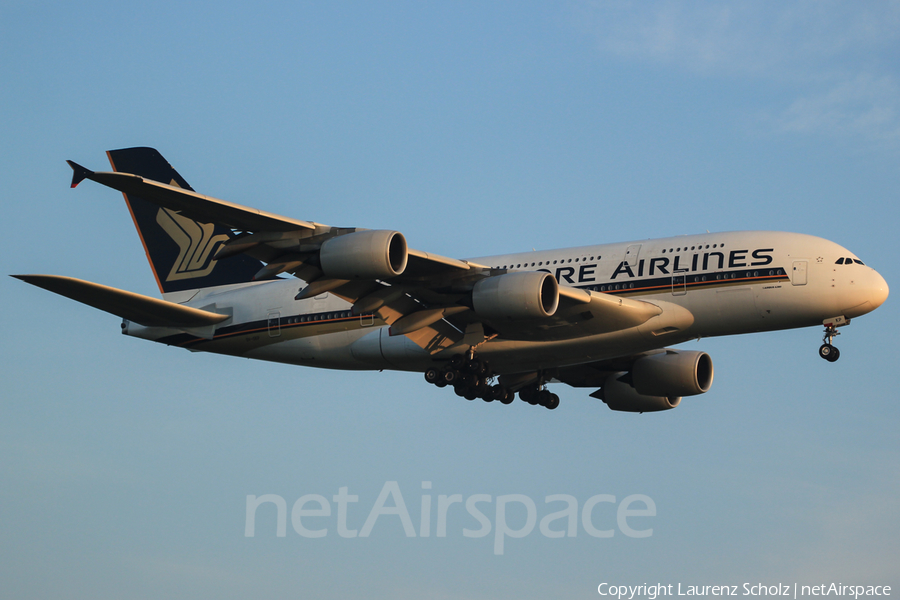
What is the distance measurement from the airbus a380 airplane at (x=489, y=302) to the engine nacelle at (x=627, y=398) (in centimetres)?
104

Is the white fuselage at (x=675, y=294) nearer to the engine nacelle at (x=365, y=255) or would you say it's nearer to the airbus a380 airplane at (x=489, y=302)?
the airbus a380 airplane at (x=489, y=302)

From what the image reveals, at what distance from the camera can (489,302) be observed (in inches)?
1168

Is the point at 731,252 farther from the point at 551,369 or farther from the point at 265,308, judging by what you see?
the point at 265,308

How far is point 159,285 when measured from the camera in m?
39.9

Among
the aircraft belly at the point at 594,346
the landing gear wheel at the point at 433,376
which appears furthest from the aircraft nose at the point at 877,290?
the landing gear wheel at the point at 433,376

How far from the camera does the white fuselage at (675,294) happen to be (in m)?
31.0

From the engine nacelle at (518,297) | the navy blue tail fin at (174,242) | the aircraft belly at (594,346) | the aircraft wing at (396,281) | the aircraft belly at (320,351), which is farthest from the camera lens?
the navy blue tail fin at (174,242)

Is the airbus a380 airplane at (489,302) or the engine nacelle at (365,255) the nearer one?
the engine nacelle at (365,255)

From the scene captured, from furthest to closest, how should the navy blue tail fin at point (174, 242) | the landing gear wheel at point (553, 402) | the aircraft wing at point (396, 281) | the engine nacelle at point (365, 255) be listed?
the navy blue tail fin at point (174, 242)
the landing gear wheel at point (553, 402)
the engine nacelle at point (365, 255)
the aircraft wing at point (396, 281)

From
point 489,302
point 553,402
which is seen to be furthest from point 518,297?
point 553,402

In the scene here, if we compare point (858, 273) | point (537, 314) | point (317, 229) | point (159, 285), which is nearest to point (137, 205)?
point (159, 285)

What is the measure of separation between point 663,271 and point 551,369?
679cm

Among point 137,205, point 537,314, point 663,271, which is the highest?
point 137,205

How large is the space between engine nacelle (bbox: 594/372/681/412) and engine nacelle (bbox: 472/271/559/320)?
1001 cm
